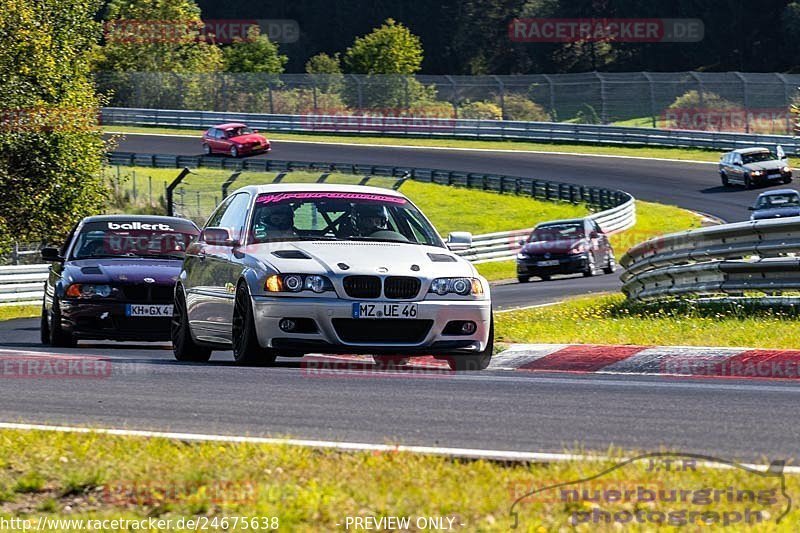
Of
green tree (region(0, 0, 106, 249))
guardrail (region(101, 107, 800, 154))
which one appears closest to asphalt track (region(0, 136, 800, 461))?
green tree (region(0, 0, 106, 249))

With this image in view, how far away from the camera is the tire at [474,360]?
10.6 metres

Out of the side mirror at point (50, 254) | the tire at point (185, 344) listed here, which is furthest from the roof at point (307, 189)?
the side mirror at point (50, 254)

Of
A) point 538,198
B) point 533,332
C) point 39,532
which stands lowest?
point 538,198

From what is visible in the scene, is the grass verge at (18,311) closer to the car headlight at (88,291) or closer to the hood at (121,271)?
the hood at (121,271)

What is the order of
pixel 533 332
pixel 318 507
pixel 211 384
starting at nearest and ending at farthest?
pixel 318 507
pixel 211 384
pixel 533 332

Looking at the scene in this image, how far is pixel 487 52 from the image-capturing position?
353 feet

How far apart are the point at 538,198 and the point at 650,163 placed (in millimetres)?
8859

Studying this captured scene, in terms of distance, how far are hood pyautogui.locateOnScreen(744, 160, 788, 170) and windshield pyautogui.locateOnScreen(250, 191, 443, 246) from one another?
124 feet

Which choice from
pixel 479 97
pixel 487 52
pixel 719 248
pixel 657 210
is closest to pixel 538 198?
pixel 657 210

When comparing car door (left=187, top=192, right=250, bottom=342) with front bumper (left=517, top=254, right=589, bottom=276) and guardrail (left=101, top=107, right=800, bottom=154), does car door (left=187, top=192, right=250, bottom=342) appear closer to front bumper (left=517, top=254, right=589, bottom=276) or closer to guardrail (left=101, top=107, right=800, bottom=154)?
front bumper (left=517, top=254, right=589, bottom=276)

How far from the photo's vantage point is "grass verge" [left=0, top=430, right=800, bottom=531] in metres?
5.09

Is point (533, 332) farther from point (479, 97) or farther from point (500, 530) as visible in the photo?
point (479, 97)

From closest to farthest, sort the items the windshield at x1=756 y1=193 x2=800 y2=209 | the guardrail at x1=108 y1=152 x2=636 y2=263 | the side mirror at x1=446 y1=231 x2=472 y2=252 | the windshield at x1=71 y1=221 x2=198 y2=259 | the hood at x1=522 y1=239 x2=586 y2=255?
1. the side mirror at x1=446 y1=231 x2=472 y2=252
2. the windshield at x1=71 y1=221 x2=198 y2=259
3. the hood at x1=522 y1=239 x2=586 y2=255
4. the windshield at x1=756 y1=193 x2=800 y2=209
5. the guardrail at x1=108 y1=152 x2=636 y2=263

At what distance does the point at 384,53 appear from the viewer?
93875 millimetres
